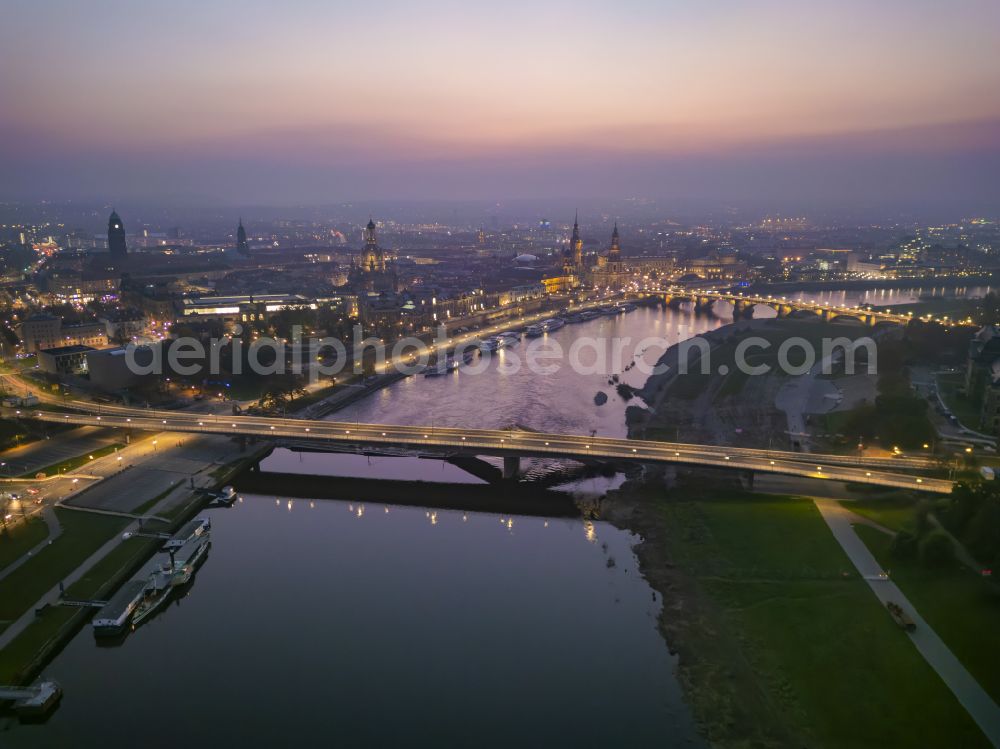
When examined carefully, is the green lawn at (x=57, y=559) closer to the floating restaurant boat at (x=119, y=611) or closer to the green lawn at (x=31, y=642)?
the green lawn at (x=31, y=642)

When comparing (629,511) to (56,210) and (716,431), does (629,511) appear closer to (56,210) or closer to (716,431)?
(716,431)

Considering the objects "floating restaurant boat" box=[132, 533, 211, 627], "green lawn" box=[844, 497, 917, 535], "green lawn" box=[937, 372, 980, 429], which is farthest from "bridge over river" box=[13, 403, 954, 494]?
"floating restaurant boat" box=[132, 533, 211, 627]

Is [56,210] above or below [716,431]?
above

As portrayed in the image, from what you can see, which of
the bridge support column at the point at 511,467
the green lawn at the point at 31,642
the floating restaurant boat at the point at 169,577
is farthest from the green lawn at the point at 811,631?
the green lawn at the point at 31,642

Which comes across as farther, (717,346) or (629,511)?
(717,346)

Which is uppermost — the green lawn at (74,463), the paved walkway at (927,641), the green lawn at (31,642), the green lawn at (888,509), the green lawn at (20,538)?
the green lawn at (888,509)

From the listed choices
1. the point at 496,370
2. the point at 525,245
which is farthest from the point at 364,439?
the point at 525,245

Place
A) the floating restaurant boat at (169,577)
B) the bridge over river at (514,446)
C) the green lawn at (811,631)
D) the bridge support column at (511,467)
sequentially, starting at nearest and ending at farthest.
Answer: the green lawn at (811,631) < the floating restaurant boat at (169,577) < the bridge over river at (514,446) < the bridge support column at (511,467)

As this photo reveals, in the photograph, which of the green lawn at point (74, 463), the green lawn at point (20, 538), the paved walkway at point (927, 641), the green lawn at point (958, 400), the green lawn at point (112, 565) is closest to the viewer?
the paved walkway at point (927, 641)
